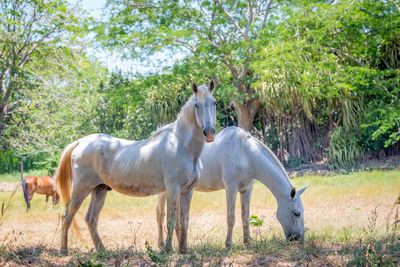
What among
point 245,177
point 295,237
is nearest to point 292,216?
point 295,237

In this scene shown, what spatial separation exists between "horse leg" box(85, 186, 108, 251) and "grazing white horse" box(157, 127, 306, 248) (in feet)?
2.80

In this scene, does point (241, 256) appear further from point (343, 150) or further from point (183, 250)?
point (343, 150)

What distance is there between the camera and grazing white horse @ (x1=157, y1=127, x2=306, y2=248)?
624cm

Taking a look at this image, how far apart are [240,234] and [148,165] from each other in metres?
2.27

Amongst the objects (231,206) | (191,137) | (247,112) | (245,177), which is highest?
(247,112)

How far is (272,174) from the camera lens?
6.50 metres

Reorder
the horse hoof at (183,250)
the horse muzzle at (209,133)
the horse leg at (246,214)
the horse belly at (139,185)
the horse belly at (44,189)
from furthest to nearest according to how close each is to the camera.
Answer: the horse belly at (44,189) → the horse leg at (246,214) → the horse belly at (139,185) → the horse hoof at (183,250) → the horse muzzle at (209,133)

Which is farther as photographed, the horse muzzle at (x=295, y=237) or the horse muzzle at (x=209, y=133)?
the horse muzzle at (x=295, y=237)

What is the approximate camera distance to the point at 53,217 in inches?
408

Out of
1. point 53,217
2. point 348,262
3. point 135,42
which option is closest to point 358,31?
point 135,42

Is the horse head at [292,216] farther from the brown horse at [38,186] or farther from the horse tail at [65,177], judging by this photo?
the brown horse at [38,186]

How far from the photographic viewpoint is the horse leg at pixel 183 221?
550 cm

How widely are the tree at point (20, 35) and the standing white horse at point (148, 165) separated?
1265 centimetres

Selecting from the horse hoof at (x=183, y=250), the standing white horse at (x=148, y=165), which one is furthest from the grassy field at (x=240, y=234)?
the standing white horse at (x=148, y=165)
